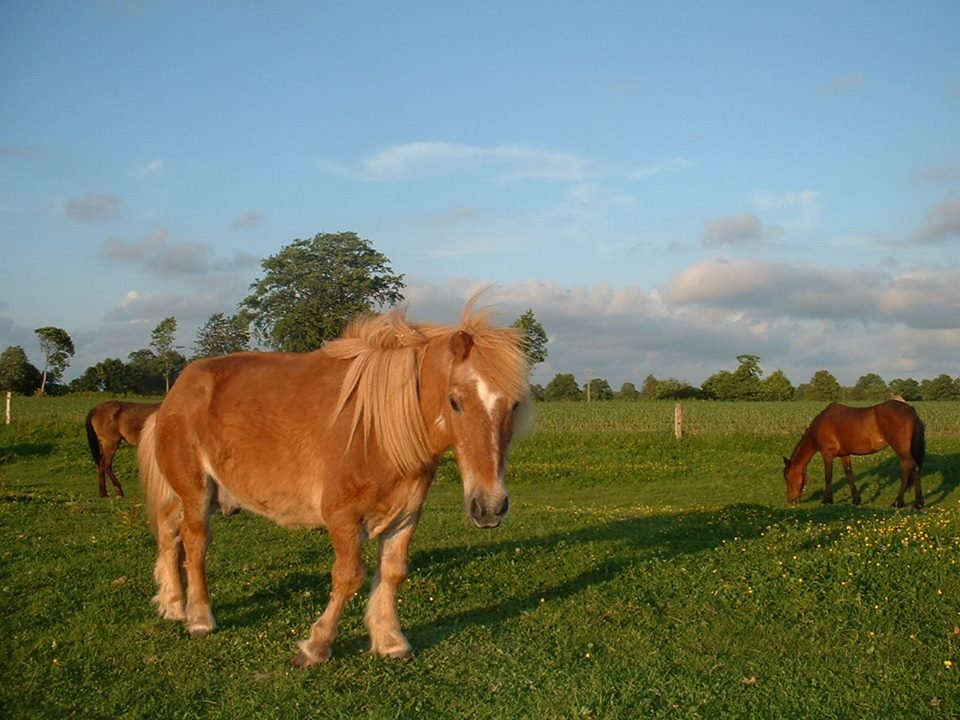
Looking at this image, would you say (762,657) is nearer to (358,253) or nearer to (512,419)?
(512,419)

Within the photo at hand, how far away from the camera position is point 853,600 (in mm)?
7078

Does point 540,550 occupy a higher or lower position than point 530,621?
higher

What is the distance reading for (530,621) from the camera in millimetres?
6691

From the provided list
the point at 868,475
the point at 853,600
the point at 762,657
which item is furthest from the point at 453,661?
the point at 868,475

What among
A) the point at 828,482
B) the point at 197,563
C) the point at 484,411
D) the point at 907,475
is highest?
the point at 484,411

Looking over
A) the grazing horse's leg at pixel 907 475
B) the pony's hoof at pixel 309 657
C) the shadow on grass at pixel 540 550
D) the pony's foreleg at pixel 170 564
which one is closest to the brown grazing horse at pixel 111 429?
the shadow on grass at pixel 540 550

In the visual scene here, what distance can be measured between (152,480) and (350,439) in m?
2.52

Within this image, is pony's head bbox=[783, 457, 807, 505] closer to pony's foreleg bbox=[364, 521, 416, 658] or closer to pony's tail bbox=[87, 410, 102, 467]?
pony's foreleg bbox=[364, 521, 416, 658]

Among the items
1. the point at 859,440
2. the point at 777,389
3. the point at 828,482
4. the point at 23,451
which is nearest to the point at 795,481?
the point at 828,482

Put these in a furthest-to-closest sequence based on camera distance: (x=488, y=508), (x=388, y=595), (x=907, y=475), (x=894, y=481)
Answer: (x=894, y=481) < (x=907, y=475) < (x=388, y=595) < (x=488, y=508)

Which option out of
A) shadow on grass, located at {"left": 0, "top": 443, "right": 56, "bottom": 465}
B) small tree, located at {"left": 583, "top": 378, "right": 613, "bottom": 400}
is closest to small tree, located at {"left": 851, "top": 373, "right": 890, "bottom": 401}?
small tree, located at {"left": 583, "top": 378, "right": 613, "bottom": 400}

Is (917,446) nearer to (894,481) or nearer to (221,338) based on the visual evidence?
(894,481)

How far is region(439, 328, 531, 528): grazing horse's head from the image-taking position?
194 inches

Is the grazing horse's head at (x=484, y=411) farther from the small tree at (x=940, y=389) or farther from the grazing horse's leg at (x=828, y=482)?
the small tree at (x=940, y=389)
